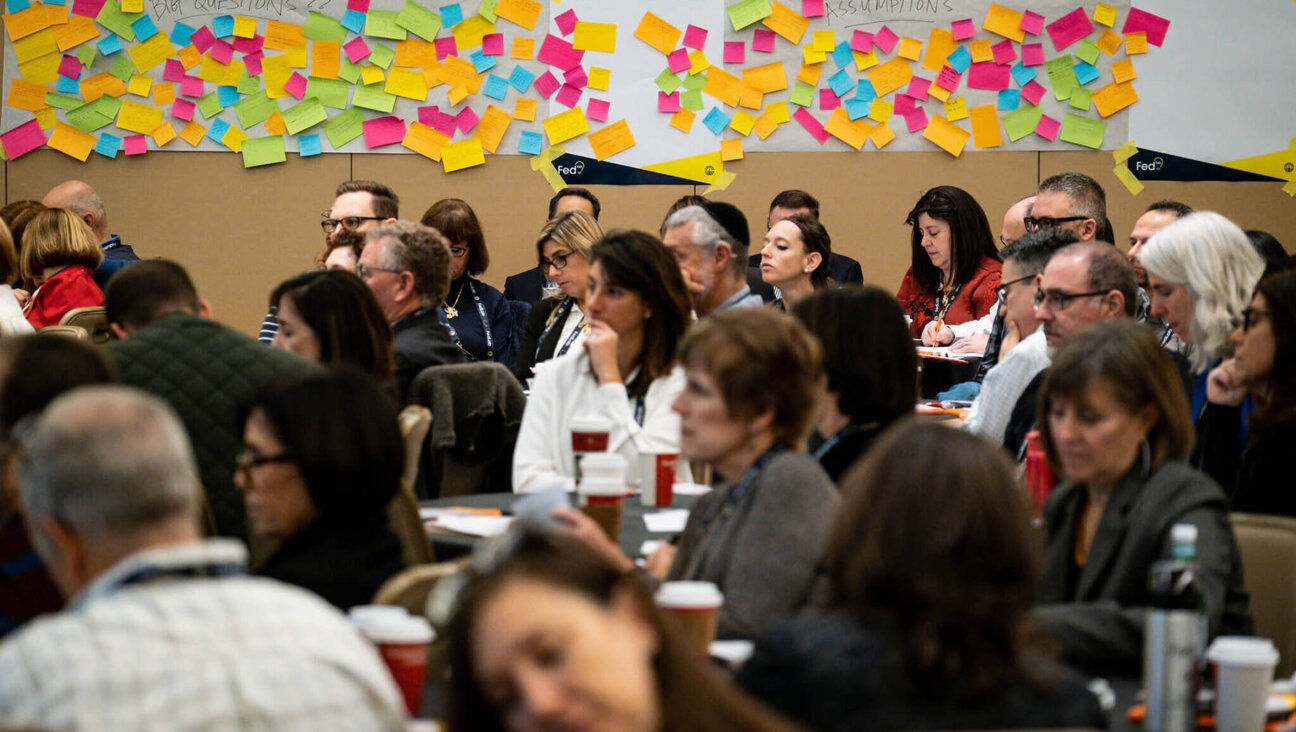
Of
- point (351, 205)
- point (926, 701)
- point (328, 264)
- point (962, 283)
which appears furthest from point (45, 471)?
point (962, 283)

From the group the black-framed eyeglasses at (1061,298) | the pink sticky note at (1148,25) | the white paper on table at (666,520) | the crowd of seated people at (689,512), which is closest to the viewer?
the crowd of seated people at (689,512)

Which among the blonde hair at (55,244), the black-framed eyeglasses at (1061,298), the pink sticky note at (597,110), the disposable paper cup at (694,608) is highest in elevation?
the pink sticky note at (597,110)

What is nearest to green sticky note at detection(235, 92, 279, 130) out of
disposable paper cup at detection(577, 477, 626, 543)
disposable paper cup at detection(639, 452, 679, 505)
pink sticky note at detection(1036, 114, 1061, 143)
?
pink sticky note at detection(1036, 114, 1061, 143)

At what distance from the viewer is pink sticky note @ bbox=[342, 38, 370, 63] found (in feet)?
23.1

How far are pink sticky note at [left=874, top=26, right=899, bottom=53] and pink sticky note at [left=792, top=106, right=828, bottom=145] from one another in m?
0.48

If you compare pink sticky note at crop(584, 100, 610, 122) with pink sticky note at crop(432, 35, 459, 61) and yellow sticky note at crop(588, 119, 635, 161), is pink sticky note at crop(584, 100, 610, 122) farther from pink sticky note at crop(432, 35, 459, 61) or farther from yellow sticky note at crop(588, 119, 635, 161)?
pink sticky note at crop(432, 35, 459, 61)

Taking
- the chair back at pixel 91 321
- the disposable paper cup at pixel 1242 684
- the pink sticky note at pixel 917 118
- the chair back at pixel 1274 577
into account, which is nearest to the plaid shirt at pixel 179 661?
the disposable paper cup at pixel 1242 684

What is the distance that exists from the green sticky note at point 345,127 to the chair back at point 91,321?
2.10 m

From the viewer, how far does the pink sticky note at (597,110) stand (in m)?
7.05

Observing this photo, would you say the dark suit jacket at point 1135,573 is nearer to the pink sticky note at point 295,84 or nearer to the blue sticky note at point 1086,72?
the blue sticky note at point 1086,72

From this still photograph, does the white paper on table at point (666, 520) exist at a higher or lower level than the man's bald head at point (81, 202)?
lower

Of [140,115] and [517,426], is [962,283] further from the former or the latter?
[140,115]

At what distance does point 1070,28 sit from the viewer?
689 centimetres

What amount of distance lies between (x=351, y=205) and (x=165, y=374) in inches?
128
